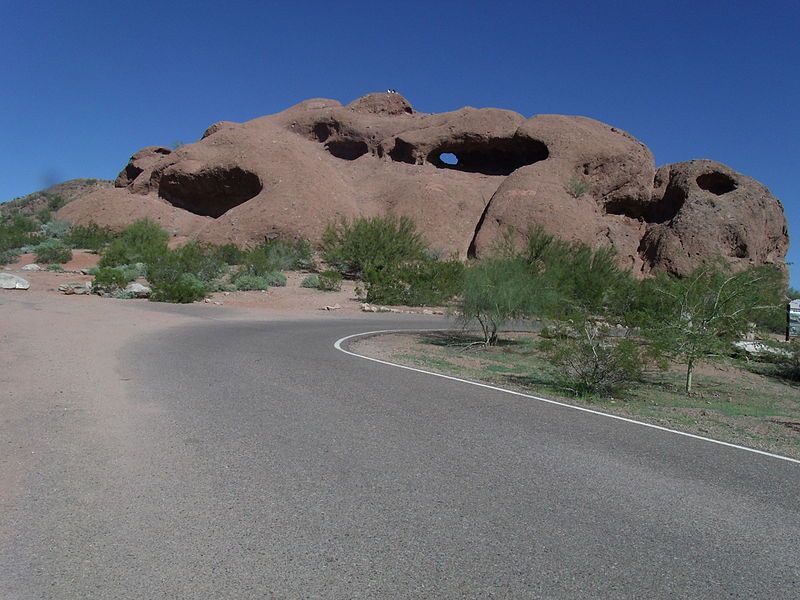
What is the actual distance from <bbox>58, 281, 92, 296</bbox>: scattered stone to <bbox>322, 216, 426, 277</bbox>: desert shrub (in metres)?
16.9

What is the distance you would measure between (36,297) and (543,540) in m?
28.4

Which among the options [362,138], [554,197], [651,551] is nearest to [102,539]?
[651,551]

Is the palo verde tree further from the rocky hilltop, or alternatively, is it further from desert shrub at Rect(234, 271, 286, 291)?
the rocky hilltop

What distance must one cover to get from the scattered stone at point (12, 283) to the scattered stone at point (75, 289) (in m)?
1.58

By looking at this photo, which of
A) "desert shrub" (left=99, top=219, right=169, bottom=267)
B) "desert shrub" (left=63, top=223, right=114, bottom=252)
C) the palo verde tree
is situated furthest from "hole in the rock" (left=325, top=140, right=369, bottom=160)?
the palo verde tree

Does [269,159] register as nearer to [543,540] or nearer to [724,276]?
[724,276]

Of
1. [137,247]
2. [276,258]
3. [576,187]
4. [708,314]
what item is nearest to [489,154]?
[576,187]

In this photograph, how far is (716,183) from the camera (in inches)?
2202

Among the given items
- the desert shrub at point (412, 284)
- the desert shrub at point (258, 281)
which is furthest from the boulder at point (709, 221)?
the desert shrub at point (258, 281)

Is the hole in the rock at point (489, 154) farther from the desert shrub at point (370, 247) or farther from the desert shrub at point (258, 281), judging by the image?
the desert shrub at point (258, 281)

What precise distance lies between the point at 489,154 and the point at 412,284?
3262 cm

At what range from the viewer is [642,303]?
27.2 metres

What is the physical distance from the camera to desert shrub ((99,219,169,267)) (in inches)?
1725

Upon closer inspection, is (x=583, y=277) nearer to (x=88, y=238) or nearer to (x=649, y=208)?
(x=649, y=208)
